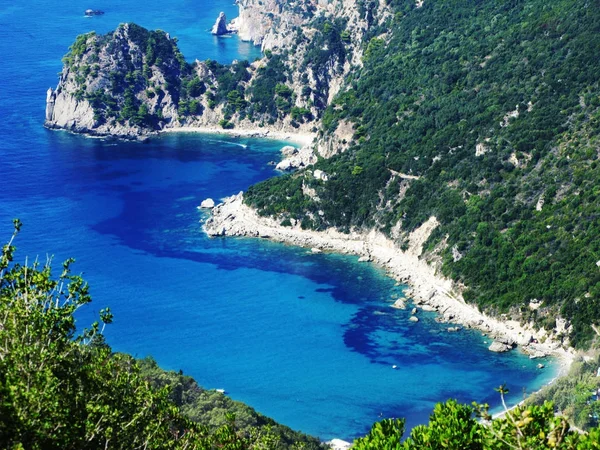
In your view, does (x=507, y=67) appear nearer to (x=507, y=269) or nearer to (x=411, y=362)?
(x=507, y=269)

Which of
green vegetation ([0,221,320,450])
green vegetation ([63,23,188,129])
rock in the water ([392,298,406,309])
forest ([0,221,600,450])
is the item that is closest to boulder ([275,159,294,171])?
green vegetation ([63,23,188,129])

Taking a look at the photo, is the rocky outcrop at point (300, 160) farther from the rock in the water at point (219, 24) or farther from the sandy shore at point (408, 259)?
the rock in the water at point (219, 24)

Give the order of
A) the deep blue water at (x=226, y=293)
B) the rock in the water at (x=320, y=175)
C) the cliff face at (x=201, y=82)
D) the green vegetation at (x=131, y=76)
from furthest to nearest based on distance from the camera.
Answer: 1. the green vegetation at (x=131, y=76)
2. the cliff face at (x=201, y=82)
3. the rock in the water at (x=320, y=175)
4. the deep blue water at (x=226, y=293)

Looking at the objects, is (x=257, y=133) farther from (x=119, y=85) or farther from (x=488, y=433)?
(x=488, y=433)

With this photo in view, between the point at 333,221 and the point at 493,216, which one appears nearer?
the point at 493,216

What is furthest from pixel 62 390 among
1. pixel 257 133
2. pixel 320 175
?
pixel 257 133

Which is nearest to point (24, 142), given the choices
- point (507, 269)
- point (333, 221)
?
point (333, 221)

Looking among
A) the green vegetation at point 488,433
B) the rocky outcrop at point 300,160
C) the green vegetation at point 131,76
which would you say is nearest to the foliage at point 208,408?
the green vegetation at point 488,433
